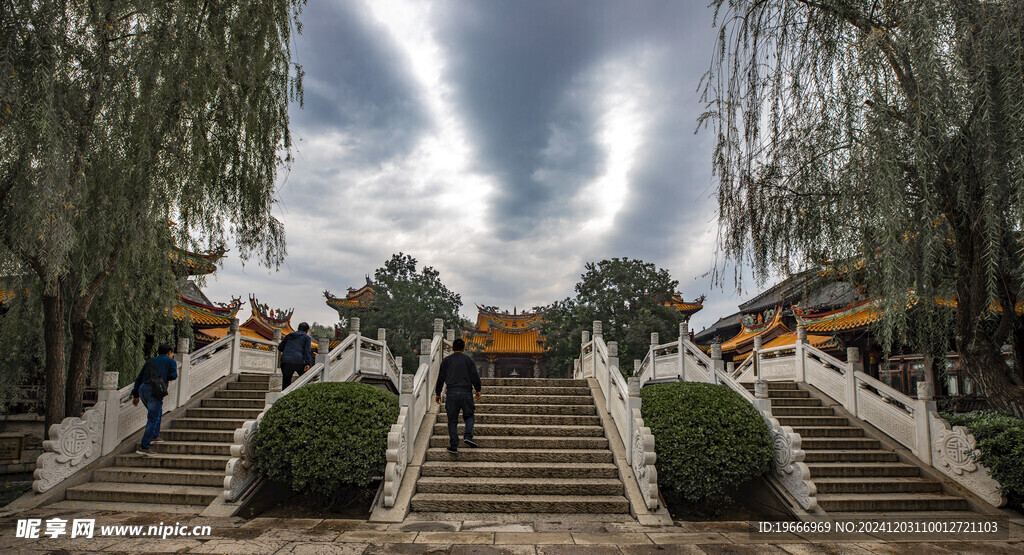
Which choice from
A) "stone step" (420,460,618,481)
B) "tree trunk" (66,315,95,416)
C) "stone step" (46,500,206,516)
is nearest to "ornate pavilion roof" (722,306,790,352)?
"stone step" (420,460,618,481)

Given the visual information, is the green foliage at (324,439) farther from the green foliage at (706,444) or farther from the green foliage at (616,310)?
the green foliage at (616,310)

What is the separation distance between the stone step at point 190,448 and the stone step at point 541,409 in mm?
2889

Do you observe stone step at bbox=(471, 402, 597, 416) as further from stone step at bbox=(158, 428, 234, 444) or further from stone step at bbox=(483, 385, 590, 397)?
stone step at bbox=(158, 428, 234, 444)

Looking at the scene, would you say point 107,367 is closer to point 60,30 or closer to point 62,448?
point 62,448

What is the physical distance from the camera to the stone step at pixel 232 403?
27.3 feet

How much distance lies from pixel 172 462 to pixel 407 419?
316cm

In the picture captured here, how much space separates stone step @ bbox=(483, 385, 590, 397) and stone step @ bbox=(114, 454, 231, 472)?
373 centimetres

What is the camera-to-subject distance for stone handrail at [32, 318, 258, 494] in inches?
235

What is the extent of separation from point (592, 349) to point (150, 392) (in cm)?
650

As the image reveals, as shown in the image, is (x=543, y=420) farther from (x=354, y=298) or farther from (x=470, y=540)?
(x=354, y=298)

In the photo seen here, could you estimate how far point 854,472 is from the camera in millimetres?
6539

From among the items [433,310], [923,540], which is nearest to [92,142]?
[923,540]

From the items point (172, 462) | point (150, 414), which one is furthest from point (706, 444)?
point (150, 414)

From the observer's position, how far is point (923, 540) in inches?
187
